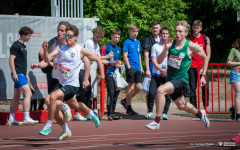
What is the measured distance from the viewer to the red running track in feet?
28.0

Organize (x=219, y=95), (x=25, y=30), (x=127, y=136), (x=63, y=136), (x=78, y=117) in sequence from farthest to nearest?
(x=219, y=95)
(x=78, y=117)
(x=25, y=30)
(x=127, y=136)
(x=63, y=136)

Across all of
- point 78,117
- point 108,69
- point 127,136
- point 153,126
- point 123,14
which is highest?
point 123,14

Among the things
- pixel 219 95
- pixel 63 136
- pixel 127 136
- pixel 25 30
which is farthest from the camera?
pixel 219 95

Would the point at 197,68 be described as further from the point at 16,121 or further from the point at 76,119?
the point at 16,121

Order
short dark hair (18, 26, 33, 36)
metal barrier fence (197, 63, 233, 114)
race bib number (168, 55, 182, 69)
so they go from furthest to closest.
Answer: metal barrier fence (197, 63, 233, 114)
short dark hair (18, 26, 33, 36)
race bib number (168, 55, 182, 69)

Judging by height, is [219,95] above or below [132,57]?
below

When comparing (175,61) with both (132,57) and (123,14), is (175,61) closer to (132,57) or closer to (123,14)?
(132,57)

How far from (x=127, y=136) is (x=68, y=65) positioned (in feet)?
5.74

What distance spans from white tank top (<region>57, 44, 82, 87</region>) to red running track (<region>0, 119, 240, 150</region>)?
1.06 metres

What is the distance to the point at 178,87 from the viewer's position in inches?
387

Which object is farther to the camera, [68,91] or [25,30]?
[25,30]

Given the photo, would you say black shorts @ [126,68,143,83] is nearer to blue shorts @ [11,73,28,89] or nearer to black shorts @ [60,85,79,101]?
blue shorts @ [11,73,28,89]

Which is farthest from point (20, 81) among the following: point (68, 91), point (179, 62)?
point (179, 62)

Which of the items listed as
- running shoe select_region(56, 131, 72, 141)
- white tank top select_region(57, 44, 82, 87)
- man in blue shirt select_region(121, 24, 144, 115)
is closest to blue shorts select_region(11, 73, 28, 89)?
white tank top select_region(57, 44, 82, 87)
